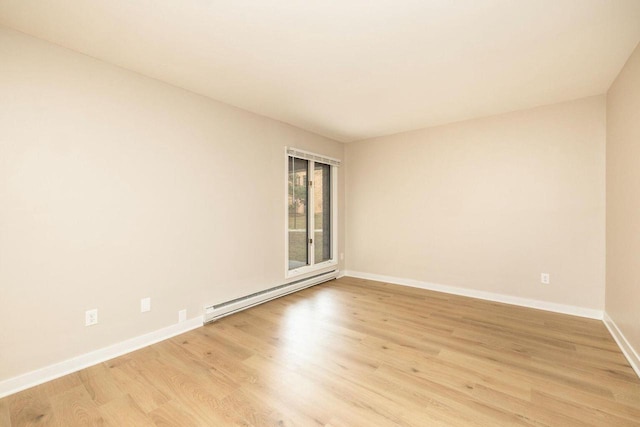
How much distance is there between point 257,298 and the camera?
3.37 metres

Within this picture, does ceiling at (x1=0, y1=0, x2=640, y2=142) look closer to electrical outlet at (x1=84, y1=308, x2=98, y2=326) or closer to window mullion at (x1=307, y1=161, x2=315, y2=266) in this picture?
window mullion at (x1=307, y1=161, x2=315, y2=266)

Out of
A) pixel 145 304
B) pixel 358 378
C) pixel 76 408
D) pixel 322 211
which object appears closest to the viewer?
pixel 76 408

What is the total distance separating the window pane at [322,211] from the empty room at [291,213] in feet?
2.25

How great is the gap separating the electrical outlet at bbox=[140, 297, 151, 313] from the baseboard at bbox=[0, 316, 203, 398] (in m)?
0.23

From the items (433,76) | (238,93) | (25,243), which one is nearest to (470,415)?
(433,76)

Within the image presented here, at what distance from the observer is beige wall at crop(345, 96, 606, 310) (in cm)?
303

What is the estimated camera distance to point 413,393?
178cm

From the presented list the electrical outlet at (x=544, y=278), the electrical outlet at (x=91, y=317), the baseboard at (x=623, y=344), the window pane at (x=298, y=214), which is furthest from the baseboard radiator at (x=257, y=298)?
the baseboard at (x=623, y=344)

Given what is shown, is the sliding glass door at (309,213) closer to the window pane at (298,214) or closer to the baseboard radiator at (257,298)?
the window pane at (298,214)

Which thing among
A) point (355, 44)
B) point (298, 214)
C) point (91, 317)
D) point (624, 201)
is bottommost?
point (91, 317)

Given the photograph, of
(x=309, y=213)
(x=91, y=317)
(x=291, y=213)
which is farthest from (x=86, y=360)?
(x=309, y=213)

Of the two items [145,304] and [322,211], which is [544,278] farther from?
[145,304]

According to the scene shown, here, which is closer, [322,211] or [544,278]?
[544,278]

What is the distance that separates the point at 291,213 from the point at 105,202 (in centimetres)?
225
